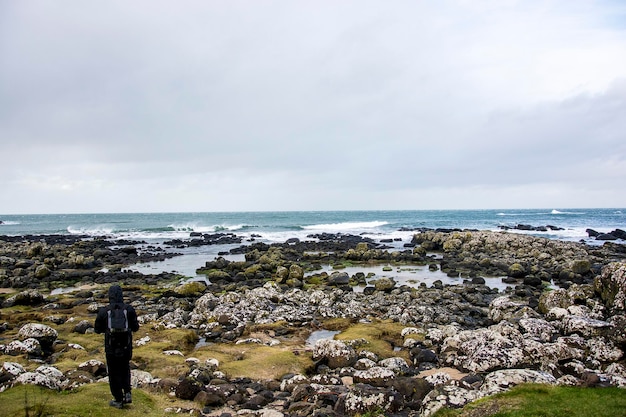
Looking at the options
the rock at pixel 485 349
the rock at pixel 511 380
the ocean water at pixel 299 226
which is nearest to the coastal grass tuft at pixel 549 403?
the rock at pixel 511 380

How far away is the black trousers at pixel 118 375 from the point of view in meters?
7.97

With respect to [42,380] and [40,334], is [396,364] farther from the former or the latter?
[40,334]

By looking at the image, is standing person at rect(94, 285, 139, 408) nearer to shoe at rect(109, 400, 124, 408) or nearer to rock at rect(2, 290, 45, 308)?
shoe at rect(109, 400, 124, 408)

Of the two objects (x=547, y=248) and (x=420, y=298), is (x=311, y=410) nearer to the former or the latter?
(x=420, y=298)

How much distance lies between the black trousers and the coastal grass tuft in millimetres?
6052

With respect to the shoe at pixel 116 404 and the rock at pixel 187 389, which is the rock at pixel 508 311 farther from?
the shoe at pixel 116 404

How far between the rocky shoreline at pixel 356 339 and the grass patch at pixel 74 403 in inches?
19.3

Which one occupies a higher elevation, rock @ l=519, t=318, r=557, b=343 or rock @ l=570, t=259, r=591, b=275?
rock @ l=519, t=318, r=557, b=343

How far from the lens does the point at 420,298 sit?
21609 millimetres

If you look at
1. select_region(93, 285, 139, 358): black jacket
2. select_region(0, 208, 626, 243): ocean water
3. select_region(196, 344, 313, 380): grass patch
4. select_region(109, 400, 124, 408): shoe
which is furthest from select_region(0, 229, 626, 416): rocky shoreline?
select_region(0, 208, 626, 243): ocean water

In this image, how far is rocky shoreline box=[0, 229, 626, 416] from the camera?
30.0 feet

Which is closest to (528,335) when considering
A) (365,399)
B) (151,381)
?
(365,399)

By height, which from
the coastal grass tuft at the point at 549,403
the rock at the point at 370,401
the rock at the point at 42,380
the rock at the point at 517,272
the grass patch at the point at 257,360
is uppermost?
the coastal grass tuft at the point at 549,403

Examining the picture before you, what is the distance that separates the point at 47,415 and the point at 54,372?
243 centimetres
